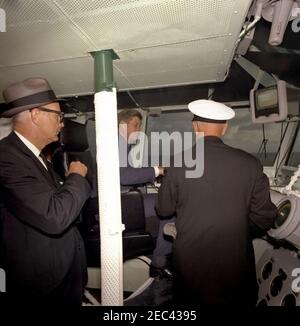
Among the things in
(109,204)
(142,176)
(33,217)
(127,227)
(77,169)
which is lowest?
(127,227)

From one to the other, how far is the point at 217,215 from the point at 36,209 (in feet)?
3.87

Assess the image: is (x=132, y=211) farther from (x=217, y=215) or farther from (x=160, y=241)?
(x=217, y=215)

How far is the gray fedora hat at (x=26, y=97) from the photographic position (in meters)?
1.70

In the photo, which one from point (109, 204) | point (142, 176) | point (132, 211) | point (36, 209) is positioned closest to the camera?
point (36, 209)

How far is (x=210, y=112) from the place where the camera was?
80.3 inches

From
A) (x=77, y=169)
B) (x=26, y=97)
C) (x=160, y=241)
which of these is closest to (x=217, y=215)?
(x=77, y=169)

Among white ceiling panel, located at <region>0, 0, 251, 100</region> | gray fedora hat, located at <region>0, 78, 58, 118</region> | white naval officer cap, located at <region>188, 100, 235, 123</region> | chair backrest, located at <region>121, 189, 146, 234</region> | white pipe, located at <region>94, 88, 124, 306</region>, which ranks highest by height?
white ceiling panel, located at <region>0, 0, 251, 100</region>

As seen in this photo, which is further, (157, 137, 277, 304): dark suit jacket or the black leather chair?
the black leather chair

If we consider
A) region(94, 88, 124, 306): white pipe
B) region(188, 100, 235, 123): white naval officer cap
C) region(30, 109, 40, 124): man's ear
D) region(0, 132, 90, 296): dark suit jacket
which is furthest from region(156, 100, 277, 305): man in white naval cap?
region(30, 109, 40, 124): man's ear

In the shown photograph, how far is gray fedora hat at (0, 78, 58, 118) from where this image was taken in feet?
5.57

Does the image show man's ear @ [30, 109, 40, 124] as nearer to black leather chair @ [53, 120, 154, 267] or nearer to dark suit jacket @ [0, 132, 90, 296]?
dark suit jacket @ [0, 132, 90, 296]

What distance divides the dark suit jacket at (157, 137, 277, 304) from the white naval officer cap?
151 mm
